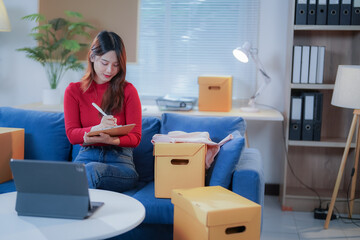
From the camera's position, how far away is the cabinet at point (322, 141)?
12.2 feet

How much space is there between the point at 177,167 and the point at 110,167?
0.35m

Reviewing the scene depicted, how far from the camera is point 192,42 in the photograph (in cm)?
412

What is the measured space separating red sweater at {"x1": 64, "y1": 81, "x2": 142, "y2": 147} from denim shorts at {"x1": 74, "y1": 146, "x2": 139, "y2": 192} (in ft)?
0.28

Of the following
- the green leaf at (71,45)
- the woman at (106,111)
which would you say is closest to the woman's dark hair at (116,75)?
the woman at (106,111)

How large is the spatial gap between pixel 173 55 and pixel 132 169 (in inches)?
65.9

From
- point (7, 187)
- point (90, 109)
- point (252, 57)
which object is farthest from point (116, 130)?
point (252, 57)

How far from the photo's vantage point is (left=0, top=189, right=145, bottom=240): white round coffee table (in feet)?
5.37

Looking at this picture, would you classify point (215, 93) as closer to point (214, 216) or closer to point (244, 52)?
point (244, 52)

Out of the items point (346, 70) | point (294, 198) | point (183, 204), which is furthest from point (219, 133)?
point (294, 198)

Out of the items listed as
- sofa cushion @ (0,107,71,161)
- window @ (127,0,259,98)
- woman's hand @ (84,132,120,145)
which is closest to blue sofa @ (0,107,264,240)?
sofa cushion @ (0,107,71,161)

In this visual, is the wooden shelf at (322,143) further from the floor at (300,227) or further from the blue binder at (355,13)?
the blue binder at (355,13)

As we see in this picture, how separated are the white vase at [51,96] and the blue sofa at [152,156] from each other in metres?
0.77

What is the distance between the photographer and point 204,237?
6.73 ft

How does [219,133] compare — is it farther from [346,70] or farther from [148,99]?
[148,99]
